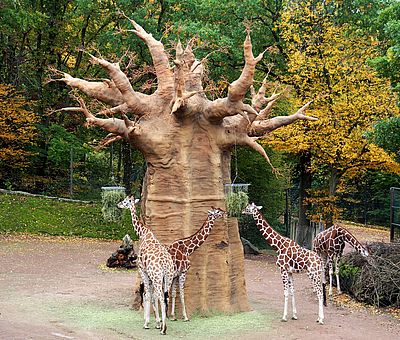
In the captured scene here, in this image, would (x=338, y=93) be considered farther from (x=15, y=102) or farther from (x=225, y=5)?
(x=15, y=102)

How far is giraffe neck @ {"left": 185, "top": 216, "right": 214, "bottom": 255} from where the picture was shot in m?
10.4

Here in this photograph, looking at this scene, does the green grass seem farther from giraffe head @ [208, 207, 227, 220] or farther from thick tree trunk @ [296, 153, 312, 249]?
giraffe head @ [208, 207, 227, 220]

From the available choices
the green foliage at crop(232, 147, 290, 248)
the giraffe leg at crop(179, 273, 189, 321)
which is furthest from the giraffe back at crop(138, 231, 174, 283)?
the green foliage at crop(232, 147, 290, 248)

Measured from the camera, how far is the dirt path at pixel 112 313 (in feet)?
31.3

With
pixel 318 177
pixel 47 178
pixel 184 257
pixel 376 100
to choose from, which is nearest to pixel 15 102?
pixel 47 178

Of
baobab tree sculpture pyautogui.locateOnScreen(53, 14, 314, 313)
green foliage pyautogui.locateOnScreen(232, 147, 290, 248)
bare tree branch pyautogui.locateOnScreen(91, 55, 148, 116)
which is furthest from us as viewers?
green foliage pyautogui.locateOnScreen(232, 147, 290, 248)

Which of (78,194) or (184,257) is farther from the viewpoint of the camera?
(78,194)

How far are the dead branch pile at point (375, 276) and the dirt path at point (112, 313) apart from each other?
645 millimetres

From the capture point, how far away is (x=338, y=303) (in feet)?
41.6

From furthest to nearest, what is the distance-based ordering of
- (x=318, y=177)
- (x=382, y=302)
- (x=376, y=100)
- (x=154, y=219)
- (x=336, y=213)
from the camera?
(x=318, y=177) < (x=336, y=213) < (x=376, y=100) < (x=382, y=302) < (x=154, y=219)

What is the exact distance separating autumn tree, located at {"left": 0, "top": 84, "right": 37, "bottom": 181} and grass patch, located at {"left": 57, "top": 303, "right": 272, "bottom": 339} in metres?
14.7

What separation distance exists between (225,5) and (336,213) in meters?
7.42

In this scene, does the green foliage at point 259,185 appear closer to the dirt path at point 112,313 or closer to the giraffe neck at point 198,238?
the dirt path at point 112,313

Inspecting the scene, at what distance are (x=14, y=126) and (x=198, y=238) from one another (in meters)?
16.8
